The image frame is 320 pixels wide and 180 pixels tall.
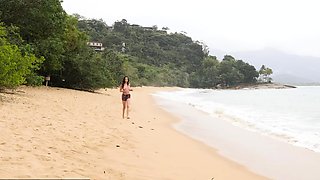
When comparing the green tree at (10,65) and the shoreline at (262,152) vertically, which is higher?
the green tree at (10,65)

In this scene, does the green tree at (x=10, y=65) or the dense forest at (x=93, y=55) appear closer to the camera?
the green tree at (x=10, y=65)

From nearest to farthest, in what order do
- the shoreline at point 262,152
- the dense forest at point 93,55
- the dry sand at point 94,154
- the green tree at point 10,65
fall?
the dry sand at point 94,154 < the shoreline at point 262,152 < the green tree at point 10,65 < the dense forest at point 93,55

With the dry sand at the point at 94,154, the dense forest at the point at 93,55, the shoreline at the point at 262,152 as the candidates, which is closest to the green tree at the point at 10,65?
the dense forest at the point at 93,55

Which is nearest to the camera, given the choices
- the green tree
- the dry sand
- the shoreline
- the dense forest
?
the dry sand

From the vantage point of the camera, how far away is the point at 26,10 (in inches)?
984

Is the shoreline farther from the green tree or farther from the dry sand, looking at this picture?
the green tree

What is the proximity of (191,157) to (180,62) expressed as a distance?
401 ft

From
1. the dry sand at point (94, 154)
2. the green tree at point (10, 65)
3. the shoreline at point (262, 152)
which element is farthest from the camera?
the green tree at point (10, 65)

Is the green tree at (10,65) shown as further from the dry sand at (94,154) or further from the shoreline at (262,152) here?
the shoreline at (262,152)

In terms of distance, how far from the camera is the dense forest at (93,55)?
808 inches

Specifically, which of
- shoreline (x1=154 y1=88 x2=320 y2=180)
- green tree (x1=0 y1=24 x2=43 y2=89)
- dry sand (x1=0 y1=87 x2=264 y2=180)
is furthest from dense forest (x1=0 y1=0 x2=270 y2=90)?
shoreline (x1=154 y1=88 x2=320 y2=180)

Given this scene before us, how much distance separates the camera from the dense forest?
20516 millimetres

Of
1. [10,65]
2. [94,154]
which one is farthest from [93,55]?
[94,154]

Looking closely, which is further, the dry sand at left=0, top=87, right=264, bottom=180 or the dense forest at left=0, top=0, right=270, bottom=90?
the dense forest at left=0, top=0, right=270, bottom=90
